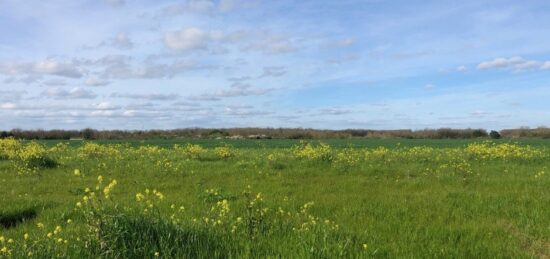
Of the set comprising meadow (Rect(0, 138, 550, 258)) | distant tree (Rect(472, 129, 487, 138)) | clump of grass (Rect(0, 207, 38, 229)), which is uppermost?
distant tree (Rect(472, 129, 487, 138))

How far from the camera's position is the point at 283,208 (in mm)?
9984

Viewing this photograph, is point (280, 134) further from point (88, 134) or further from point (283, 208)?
point (283, 208)

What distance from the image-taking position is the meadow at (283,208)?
5738 mm

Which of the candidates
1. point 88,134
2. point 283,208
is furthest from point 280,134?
point 283,208

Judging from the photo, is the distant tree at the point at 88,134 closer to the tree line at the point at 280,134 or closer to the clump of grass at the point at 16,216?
the tree line at the point at 280,134

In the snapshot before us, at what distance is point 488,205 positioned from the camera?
10438 mm

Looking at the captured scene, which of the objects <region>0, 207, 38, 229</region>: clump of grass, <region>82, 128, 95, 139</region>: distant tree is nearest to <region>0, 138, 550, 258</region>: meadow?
<region>0, 207, 38, 229</region>: clump of grass

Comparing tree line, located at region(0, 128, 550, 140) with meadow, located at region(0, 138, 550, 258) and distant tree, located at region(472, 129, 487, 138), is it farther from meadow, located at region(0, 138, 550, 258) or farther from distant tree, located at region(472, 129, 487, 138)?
meadow, located at region(0, 138, 550, 258)

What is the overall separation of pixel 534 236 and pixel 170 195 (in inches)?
319

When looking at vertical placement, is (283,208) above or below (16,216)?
above

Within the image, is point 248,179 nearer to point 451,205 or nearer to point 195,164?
point 195,164

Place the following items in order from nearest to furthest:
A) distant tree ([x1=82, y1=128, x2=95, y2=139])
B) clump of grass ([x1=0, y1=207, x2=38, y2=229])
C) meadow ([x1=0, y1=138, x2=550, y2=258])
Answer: meadow ([x1=0, y1=138, x2=550, y2=258]) → clump of grass ([x1=0, y1=207, x2=38, y2=229]) → distant tree ([x1=82, y1=128, x2=95, y2=139])

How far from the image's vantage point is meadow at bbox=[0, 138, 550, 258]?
574 cm

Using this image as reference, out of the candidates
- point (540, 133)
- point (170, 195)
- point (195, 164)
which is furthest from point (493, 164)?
point (540, 133)
